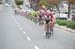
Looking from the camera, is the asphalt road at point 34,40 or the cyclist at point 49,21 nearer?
the asphalt road at point 34,40

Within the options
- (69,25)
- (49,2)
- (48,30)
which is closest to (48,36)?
(48,30)

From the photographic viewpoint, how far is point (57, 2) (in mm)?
77625

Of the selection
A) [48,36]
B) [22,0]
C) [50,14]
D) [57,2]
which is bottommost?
[22,0]

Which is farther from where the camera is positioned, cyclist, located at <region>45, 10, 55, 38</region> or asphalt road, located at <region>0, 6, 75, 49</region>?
cyclist, located at <region>45, 10, 55, 38</region>

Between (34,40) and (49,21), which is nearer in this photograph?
(34,40)

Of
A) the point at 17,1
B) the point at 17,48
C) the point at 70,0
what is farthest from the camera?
the point at 17,1

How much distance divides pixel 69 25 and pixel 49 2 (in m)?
44.6

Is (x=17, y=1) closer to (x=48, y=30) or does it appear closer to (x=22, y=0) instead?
(x=22, y=0)

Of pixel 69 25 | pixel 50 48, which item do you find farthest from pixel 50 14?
pixel 69 25

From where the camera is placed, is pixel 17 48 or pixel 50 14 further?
pixel 50 14

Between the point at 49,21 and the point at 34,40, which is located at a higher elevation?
the point at 49,21

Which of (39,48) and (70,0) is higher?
(39,48)

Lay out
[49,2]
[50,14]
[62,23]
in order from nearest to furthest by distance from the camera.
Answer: [50,14] → [62,23] → [49,2]

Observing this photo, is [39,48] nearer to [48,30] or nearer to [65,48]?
[65,48]
